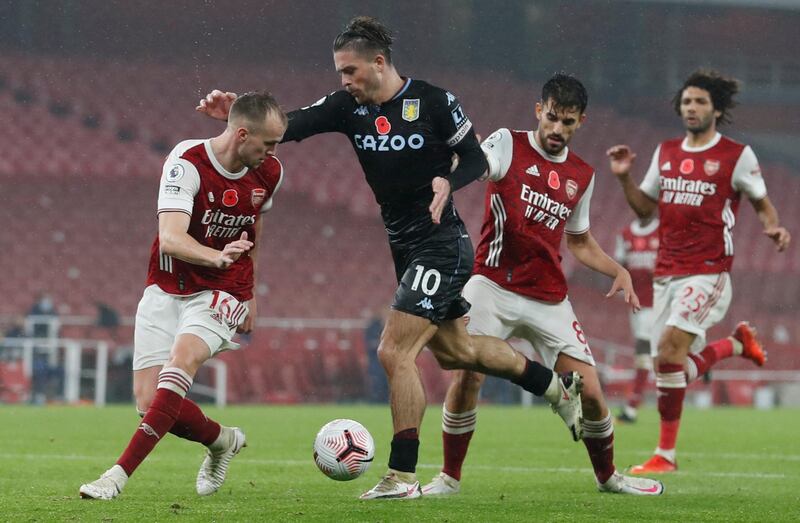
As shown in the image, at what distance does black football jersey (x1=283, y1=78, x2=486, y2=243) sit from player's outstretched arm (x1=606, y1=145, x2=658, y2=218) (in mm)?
1734

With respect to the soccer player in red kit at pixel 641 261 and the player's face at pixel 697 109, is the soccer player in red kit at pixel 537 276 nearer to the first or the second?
the player's face at pixel 697 109

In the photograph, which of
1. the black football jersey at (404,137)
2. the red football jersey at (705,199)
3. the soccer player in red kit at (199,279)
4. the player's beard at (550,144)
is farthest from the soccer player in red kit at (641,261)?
the soccer player in red kit at (199,279)

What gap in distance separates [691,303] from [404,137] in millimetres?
2988

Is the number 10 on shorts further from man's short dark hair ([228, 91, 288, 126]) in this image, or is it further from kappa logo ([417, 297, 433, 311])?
man's short dark hair ([228, 91, 288, 126])

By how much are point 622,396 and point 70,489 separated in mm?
14740

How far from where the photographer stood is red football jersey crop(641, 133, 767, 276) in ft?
27.0

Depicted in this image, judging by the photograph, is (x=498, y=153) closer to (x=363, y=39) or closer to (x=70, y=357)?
(x=363, y=39)

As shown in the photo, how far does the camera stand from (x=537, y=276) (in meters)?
6.52

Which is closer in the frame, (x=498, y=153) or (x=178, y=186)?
(x=178, y=186)

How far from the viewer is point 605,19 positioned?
25594 mm

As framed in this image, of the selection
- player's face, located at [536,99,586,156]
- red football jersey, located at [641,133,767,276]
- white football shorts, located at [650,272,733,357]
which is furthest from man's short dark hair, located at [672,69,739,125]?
player's face, located at [536,99,586,156]

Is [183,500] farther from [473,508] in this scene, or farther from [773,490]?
[773,490]

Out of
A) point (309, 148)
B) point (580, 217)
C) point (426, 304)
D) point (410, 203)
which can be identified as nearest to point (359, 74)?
Result: point (410, 203)

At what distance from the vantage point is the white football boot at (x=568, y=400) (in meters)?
6.17
